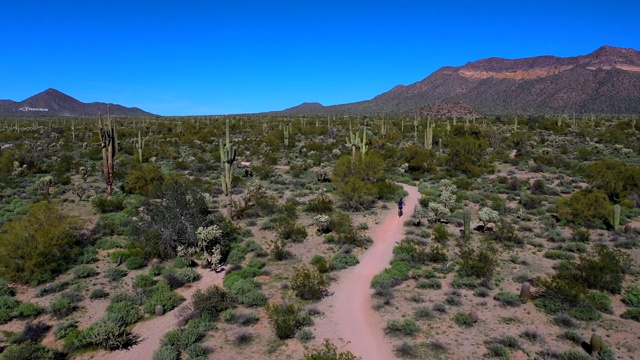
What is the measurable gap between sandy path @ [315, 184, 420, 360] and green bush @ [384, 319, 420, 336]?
0.22 meters

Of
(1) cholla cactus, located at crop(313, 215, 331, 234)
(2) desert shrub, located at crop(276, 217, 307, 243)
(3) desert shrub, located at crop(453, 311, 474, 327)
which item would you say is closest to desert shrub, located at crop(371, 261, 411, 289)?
(3) desert shrub, located at crop(453, 311, 474, 327)

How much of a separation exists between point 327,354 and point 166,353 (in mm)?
3573

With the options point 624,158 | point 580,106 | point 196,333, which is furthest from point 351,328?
point 580,106

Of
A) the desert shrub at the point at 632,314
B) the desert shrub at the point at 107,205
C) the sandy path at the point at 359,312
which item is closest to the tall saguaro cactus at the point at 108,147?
the desert shrub at the point at 107,205

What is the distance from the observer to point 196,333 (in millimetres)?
9422

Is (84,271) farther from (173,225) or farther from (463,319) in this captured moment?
(463,319)

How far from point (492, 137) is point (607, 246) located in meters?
27.4

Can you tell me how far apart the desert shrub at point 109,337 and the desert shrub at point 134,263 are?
12.5 ft

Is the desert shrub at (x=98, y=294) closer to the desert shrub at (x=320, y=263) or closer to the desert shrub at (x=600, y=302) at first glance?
the desert shrub at (x=320, y=263)

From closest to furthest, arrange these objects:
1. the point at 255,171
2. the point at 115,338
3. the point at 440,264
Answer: the point at 115,338 < the point at 440,264 < the point at 255,171

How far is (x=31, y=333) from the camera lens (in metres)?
9.39

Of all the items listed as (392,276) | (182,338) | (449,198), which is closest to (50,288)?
(182,338)

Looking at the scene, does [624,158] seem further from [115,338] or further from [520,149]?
[115,338]

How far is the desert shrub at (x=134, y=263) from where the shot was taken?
13.2m
